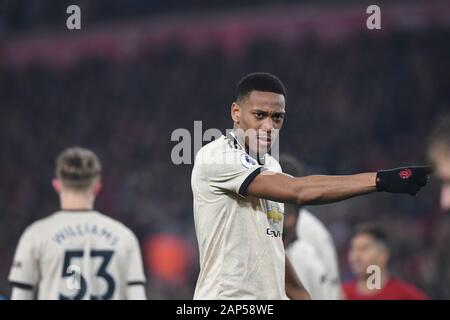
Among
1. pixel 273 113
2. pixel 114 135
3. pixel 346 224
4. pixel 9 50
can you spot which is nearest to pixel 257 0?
pixel 114 135

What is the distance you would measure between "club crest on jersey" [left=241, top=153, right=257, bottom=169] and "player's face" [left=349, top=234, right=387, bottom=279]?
3353 mm

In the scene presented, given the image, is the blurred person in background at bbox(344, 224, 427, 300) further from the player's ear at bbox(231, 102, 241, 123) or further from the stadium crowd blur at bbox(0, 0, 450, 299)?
the stadium crowd blur at bbox(0, 0, 450, 299)

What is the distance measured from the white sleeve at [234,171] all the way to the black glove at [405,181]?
67 centimetres

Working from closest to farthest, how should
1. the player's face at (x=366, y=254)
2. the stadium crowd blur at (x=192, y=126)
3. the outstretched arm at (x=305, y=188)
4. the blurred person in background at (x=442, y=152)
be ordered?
the blurred person in background at (x=442, y=152)
the outstretched arm at (x=305, y=188)
the player's face at (x=366, y=254)
the stadium crowd blur at (x=192, y=126)

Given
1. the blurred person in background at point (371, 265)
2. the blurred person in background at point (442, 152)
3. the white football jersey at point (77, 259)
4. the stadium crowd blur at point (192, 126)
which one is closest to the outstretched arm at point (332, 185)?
the blurred person in background at point (442, 152)

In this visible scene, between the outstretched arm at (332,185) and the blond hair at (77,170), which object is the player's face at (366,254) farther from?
the outstretched arm at (332,185)

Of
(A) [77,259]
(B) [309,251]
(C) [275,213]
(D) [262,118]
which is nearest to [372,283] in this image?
(B) [309,251]

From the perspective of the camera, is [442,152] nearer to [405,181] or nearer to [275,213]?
[405,181]

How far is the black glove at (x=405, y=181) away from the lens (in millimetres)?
4082

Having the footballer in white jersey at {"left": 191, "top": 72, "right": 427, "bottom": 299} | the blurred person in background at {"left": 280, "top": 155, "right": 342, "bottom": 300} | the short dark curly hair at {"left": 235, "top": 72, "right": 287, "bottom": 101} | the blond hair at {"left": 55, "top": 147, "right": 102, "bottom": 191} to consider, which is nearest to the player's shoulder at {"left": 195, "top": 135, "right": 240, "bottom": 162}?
the footballer in white jersey at {"left": 191, "top": 72, "right": 427, "bottom": 299}

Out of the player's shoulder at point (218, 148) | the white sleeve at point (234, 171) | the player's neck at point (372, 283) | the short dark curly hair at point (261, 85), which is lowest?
the player's neck at point (372, 283)

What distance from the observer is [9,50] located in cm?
2158

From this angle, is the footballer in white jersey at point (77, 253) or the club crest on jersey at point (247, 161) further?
the footballer in white jersey at point (77, 253)

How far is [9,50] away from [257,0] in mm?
5699
